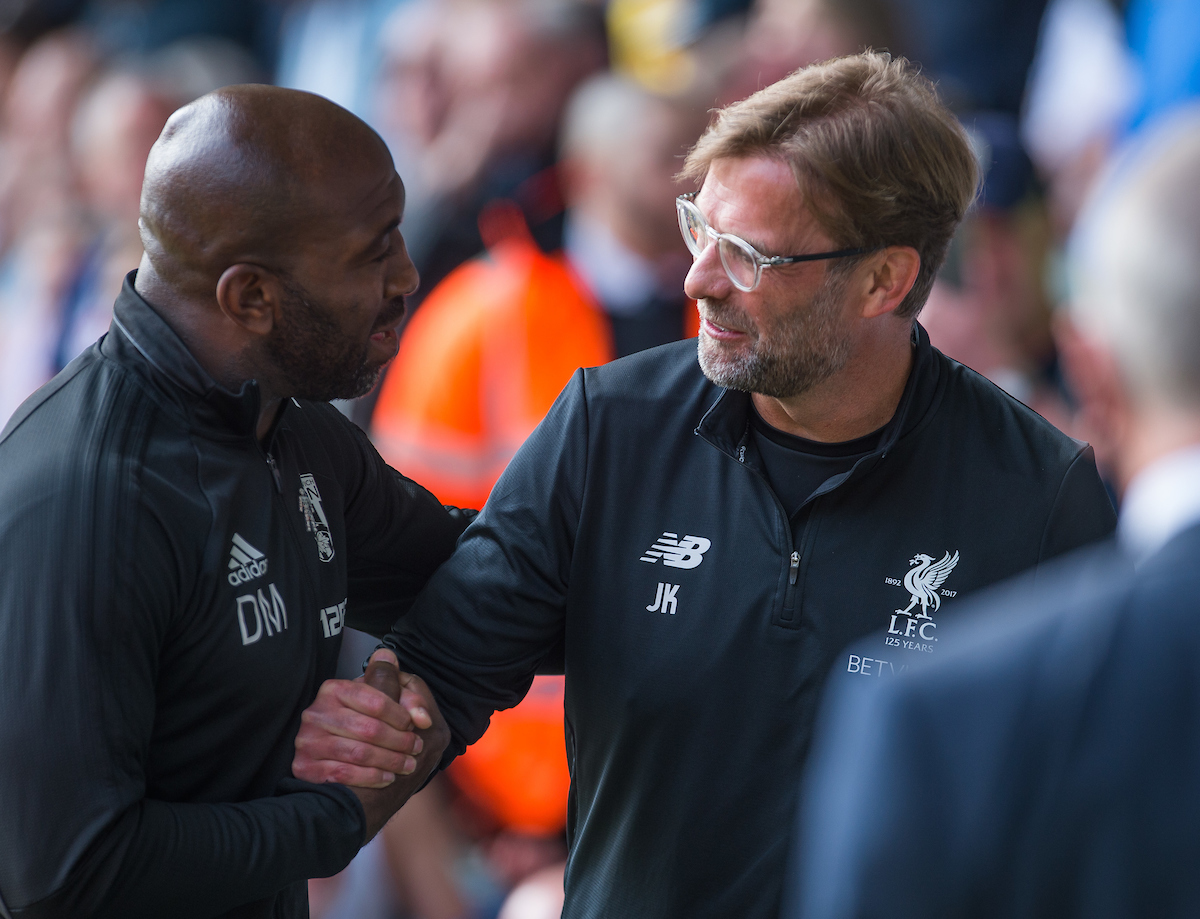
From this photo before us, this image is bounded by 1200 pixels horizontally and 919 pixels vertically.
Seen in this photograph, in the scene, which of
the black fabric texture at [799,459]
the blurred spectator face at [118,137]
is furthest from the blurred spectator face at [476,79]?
the black fabric texture at [799,459]

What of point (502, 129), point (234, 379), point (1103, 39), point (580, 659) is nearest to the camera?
point (234, 379)

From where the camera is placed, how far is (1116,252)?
89 cm

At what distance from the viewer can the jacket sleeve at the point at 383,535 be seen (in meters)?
1.88

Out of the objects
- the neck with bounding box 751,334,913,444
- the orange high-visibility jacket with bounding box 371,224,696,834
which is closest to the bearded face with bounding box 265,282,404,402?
the neck with bounding box 751,334,913,444

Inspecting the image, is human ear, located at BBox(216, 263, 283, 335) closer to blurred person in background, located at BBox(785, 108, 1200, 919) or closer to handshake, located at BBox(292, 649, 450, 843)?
handshake, located at BBox(292, 649, 450, 843)

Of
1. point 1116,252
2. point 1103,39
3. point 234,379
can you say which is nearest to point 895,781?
point 1116,252

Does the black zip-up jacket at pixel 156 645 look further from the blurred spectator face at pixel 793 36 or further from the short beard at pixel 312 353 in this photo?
the blurred spectator face at pixel 793 36

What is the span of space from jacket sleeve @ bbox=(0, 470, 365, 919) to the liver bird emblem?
0.96 m

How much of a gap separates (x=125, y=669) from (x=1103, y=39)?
2778 mm

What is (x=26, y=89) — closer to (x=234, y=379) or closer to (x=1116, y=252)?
(x=234, y=379)

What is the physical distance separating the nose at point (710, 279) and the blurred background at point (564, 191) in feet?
4.57

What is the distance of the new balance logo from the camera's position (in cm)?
170

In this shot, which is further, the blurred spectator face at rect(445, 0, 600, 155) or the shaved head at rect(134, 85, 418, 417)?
the blurred spectator face at rect(445, 0, 600, 155)

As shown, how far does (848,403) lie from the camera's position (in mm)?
1752
